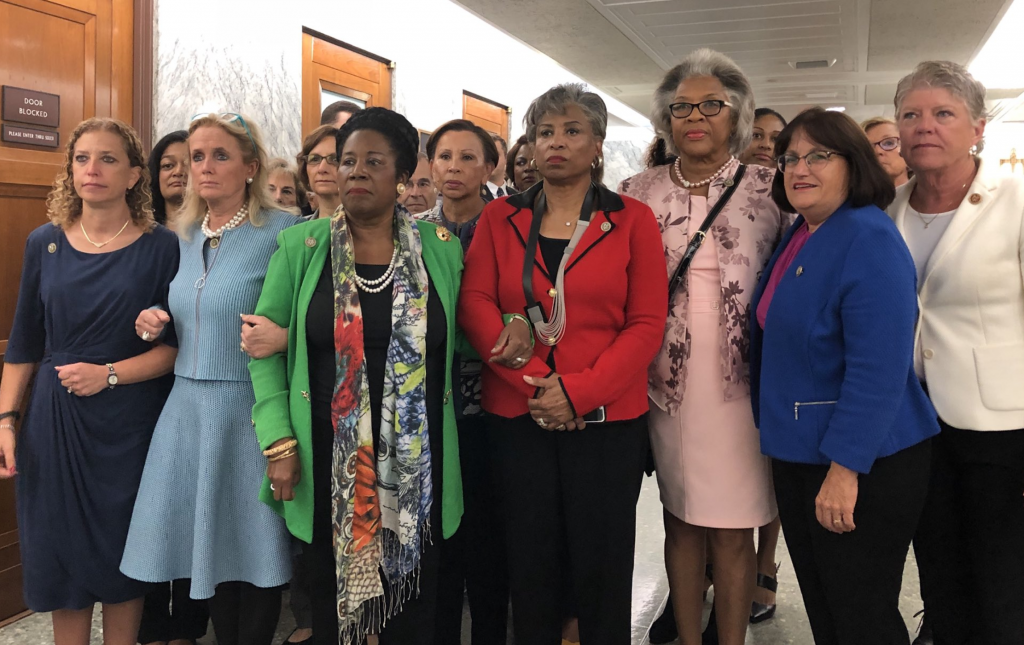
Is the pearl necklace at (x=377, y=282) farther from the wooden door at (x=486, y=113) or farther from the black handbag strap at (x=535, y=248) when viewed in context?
the wooden door at (x=486, y=113)

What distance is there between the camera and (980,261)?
2025 mm

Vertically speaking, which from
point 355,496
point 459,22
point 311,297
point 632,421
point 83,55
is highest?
point 459,22

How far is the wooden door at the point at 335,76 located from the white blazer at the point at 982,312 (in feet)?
13.0

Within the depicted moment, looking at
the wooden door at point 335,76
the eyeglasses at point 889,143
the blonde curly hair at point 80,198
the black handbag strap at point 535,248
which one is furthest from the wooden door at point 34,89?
the eyeglasses at point 889,143

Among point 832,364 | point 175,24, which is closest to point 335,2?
point 175,24

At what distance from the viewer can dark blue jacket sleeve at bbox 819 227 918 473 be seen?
1.81 m

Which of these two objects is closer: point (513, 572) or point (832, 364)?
point (832, 364)

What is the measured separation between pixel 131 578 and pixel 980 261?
2.63 metres

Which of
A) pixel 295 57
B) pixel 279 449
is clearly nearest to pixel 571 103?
pixel 279 449

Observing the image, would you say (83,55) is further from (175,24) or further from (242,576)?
(242,576)

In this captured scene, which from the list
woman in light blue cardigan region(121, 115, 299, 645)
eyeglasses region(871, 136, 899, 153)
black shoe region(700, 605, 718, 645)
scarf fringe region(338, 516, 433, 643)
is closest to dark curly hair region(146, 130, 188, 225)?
woman in light blue cardigan region(121, 115, 299, 645)

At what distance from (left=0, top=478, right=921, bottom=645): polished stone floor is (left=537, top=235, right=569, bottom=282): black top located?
5.22 ft

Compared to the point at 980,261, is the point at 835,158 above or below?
above

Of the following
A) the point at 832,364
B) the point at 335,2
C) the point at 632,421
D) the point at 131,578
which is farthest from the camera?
the point at 335,2
